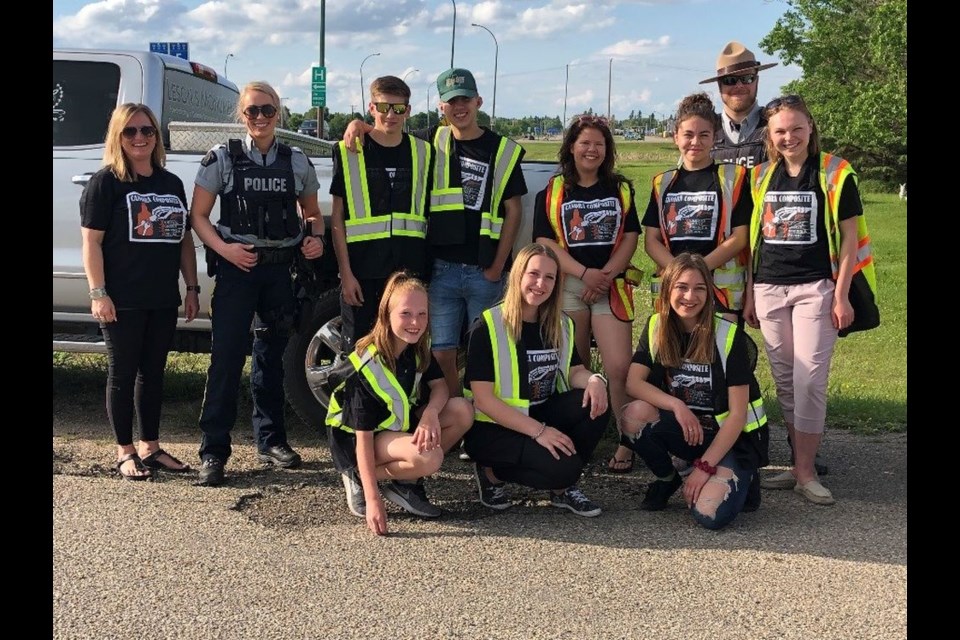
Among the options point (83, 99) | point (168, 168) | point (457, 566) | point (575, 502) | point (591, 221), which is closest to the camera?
point (457, 566)

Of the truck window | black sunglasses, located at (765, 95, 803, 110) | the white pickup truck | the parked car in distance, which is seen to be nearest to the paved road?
the white pickup truck

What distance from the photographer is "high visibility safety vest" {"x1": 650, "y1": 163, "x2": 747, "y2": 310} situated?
Answer: 4.64 metres

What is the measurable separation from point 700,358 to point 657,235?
785mm

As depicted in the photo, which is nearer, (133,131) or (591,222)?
(133,131)

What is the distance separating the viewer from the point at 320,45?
18.3 meters

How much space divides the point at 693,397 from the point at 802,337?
0.62 metres

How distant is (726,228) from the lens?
4664 mm

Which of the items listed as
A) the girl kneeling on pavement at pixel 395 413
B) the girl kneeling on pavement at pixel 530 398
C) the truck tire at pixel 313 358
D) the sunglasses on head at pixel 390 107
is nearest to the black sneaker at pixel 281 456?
the truck tire at pixel 313 358

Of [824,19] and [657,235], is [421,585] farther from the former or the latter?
[824,19]

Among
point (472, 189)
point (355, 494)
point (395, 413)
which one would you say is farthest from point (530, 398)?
point (472, 189)

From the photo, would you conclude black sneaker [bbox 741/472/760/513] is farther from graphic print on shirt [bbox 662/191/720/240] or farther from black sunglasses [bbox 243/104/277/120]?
black sunglasses [bbox 243/104/277/120]

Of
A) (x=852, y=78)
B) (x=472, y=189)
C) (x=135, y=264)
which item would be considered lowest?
(x=135, y=264)

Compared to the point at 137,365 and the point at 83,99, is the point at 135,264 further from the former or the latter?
the point at 83,99

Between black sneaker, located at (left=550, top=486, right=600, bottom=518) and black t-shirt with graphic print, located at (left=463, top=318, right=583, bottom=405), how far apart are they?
0.42m
